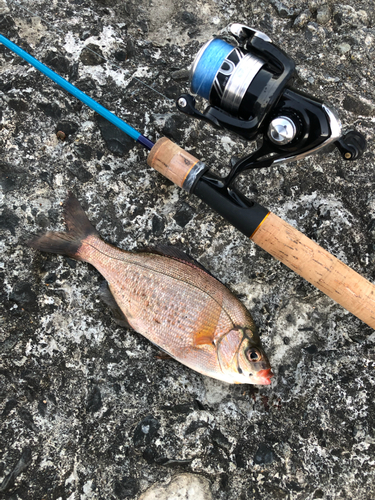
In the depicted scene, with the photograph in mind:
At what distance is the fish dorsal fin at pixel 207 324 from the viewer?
2223 mm

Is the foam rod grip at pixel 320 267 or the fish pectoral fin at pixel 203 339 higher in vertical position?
the foam rod grip at pixel 320 267

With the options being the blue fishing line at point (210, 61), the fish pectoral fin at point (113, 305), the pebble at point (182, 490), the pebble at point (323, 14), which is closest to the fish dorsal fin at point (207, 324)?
the fish pectoral fin at point (113, 305)

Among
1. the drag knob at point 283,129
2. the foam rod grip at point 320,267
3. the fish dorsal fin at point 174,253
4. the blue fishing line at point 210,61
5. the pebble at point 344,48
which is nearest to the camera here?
the drag knob at point 283,129

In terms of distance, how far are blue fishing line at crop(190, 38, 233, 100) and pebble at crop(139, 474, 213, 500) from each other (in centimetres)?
219

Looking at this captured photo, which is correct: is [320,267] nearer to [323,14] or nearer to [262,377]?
[262,377]

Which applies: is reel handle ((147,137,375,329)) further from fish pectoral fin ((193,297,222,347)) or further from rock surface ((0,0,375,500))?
fish pectoral fin ((193,297,222,347))

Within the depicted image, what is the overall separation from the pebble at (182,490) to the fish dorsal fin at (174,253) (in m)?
1.20

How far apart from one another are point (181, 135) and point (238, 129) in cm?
79

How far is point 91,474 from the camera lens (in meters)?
2.12

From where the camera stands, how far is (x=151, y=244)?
248 cm

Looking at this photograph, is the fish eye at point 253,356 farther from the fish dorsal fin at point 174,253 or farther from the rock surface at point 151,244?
the fish dorsal fin at point 174,253

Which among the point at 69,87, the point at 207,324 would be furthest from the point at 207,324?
the point at 69,87

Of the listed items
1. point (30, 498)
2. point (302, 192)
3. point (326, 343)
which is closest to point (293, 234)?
point (302, 192)

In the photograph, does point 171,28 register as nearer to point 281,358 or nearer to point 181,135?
point 181,135
